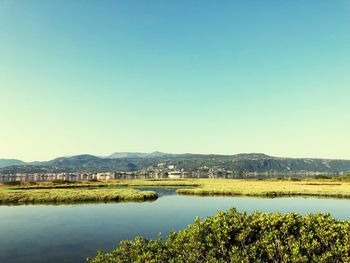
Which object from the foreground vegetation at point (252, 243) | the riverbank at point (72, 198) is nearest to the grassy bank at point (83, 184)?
the riverbank at point (72, 198)

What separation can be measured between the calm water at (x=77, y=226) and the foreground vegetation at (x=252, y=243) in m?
17.0

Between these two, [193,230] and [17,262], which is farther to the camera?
[17,262]

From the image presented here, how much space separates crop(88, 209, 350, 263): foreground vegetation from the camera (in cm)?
1491

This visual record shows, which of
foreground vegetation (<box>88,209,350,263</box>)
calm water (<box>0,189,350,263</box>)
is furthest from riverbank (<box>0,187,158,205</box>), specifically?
foreground vegetation (<box>88,209,350,263</box>)

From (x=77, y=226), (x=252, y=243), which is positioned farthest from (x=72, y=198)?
(x=252, y=243)

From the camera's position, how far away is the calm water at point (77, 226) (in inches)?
1280

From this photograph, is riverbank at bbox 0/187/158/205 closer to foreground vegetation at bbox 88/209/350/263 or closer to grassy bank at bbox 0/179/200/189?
grassy bank at bbox 0/179/200/189

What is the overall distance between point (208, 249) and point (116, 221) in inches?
1413

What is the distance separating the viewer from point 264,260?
52.0ft

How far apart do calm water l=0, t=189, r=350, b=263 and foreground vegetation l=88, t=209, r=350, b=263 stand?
17.0m

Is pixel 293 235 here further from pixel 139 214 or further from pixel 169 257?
pixel 139 214

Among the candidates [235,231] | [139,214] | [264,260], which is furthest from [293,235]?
[139,214]

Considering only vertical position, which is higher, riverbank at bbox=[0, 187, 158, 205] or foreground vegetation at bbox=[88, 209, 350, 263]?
foreground vegetation at bbox=[88, 209, 350, 263]

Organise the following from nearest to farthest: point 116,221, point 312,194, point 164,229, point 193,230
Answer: point 193,230 < point 164,229 < point 116,221 < point 312,194
